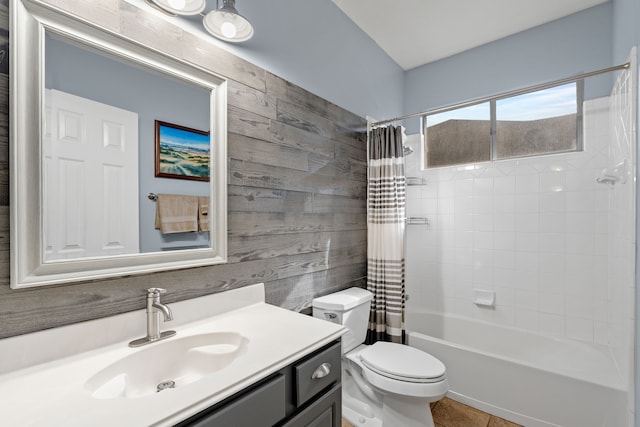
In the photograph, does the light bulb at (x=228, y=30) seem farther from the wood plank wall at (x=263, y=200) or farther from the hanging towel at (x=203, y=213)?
the hanging towel at (x=203, y=213)

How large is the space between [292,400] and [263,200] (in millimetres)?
904

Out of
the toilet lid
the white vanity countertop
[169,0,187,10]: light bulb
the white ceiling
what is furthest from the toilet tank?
the white ceiling

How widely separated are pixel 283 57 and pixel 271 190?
760 millimetres

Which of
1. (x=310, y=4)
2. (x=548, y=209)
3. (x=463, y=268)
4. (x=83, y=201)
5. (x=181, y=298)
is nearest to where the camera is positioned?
(x=83, y=201)

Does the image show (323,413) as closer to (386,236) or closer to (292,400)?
(292,400)

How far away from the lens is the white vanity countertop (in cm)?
63

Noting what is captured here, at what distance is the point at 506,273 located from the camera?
Answer: 2350mm

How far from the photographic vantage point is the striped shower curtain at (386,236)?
2.08 metres

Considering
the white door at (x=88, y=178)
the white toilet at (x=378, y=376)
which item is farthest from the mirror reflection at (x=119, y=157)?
the white toilet at (x=378, y=376)

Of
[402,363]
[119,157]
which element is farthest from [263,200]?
[402,363]

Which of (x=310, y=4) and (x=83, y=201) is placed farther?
(x=310, y=4)

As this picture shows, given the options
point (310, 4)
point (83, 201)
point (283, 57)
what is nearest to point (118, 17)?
point (83, 201)

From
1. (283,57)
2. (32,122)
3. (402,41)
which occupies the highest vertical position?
(402,41)

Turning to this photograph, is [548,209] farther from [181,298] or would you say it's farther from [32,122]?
[32,122]
